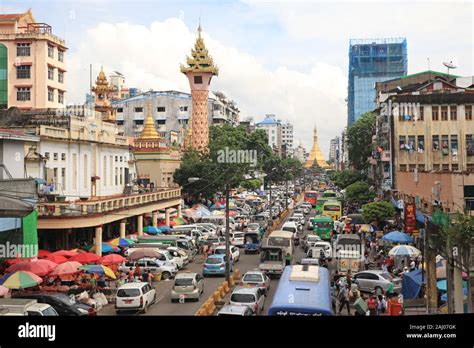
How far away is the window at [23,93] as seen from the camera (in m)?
37.4

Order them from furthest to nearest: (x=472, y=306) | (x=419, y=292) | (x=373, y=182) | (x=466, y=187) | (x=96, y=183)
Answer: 1. (x=373, y=182)
2. (x=96, y=183)
3. (x=466, y=187)
4. (x=419, y=292)
5. (x=472, y=306)

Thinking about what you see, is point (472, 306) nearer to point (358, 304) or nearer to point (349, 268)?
point (358, 304)

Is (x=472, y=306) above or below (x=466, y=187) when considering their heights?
below

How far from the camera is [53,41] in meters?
38.0

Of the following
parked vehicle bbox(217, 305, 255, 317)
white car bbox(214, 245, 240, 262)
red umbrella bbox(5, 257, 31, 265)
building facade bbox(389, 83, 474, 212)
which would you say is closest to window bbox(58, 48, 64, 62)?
white car bbox(214, 245, 240, 262)

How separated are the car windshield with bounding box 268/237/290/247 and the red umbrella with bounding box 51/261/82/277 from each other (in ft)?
35.5

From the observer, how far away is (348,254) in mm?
25703

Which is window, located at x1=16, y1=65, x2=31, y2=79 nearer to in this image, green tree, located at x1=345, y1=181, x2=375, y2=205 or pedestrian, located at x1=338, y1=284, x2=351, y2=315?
pedestrian, located at x1=338, y1=284, x2=351, y2=315

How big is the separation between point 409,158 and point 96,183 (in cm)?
2259

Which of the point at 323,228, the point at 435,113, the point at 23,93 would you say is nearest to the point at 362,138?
the point at 435,113

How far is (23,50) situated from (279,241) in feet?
72.3

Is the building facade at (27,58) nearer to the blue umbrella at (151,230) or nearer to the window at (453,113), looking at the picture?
the blue umbrella at (151,230)

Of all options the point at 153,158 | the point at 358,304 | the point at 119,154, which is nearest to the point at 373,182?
the point at 153,158

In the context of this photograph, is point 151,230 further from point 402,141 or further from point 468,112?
point 468,112
